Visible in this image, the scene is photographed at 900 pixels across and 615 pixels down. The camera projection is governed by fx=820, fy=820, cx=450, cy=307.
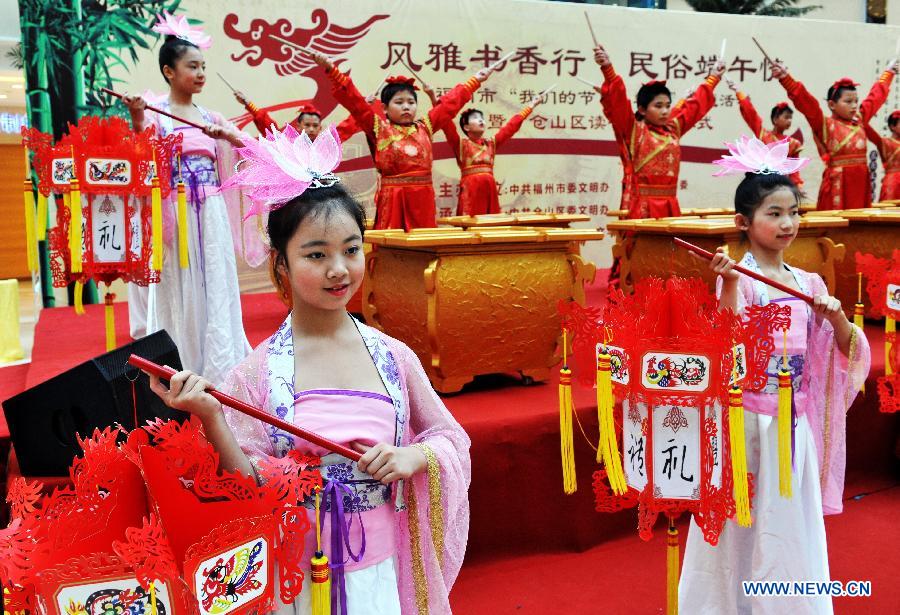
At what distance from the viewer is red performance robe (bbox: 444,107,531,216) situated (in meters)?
5.48

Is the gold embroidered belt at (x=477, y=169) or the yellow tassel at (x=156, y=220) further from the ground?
the gold embroidered belt at (x=477, y=169)

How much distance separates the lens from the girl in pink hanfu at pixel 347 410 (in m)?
1.26

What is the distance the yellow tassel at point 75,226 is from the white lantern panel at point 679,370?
172 cm

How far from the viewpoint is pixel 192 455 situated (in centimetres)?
103

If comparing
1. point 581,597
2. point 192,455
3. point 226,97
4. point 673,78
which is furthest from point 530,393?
point 673,78

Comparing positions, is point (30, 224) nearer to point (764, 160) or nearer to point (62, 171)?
point (62, 171)

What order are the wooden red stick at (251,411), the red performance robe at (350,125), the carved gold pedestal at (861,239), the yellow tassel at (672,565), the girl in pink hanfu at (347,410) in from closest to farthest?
the wooden red stick at (251,411) → the girl in pink hanfu at (347,410) → the yellow tassel at (672,565) → the carved gold pedestal at (861,239) → the red performance robe at (350,125)

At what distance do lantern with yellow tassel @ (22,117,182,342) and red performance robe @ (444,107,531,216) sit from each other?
10.3ft

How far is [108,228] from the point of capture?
2.44 meters

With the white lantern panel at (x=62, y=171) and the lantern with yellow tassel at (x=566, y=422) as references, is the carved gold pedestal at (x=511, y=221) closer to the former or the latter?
the white lantern panel at (x=62, y=171)

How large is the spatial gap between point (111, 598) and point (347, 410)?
463mm

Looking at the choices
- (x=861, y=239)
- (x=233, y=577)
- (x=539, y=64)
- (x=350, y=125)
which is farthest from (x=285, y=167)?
(x=539, y=64)

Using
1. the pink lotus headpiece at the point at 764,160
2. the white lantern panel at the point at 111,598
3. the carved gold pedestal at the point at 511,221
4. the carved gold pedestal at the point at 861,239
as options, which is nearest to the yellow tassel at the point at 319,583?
the white lantern panel at the point at 111,598

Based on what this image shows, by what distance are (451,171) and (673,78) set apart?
2.04 m
